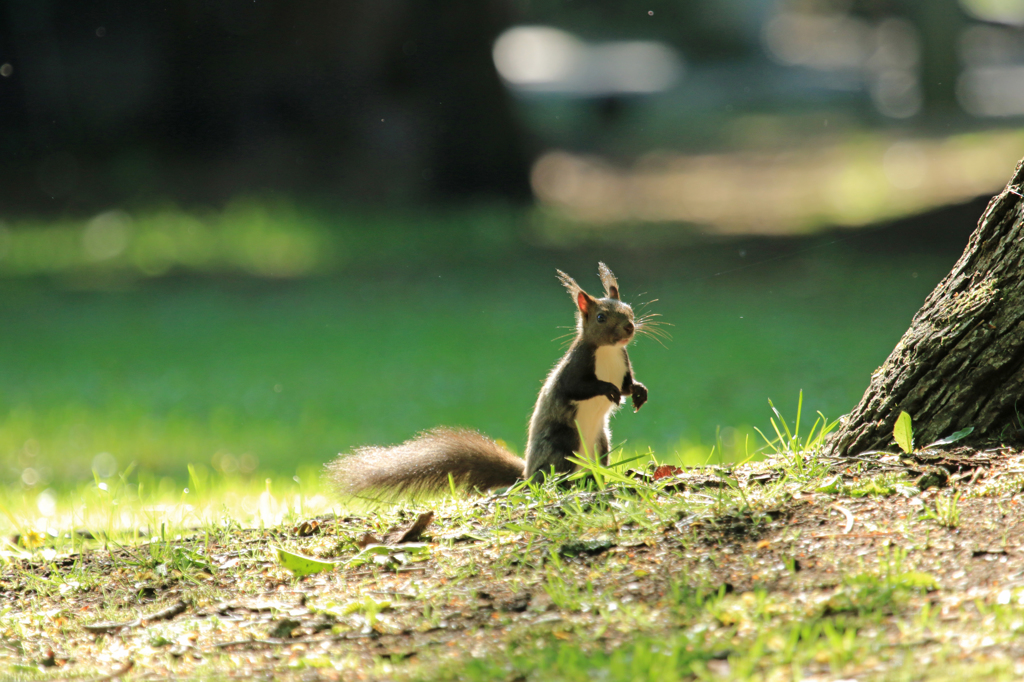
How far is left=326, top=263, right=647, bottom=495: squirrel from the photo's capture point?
4195 millimetres

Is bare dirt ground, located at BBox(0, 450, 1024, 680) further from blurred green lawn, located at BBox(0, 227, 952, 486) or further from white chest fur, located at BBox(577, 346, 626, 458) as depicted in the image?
blurred green lawn, located at BBox(0, 227, 952, 486)

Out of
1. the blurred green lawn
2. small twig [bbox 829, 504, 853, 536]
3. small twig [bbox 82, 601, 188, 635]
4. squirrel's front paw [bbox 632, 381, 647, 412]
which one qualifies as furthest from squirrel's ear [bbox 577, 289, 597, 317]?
small twig [bbox 82, 601, 188, 635]

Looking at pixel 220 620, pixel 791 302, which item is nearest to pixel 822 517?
pixel 220 620

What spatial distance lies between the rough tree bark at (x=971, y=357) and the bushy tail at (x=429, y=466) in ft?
5.06

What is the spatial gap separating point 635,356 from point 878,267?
4278mm

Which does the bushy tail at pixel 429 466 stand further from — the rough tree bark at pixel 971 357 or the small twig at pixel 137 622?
the rough tree bark at pixel 971 357

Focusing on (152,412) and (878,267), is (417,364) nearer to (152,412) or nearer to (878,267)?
(152,412)

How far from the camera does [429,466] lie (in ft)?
13.9

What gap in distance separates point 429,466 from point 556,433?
571mm

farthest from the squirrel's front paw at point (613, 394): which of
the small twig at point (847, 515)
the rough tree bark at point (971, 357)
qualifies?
the small twig at point (847, 515)

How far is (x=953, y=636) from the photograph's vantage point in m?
2.27

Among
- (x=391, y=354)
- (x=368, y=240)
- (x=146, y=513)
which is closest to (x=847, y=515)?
(x=146, y=513)

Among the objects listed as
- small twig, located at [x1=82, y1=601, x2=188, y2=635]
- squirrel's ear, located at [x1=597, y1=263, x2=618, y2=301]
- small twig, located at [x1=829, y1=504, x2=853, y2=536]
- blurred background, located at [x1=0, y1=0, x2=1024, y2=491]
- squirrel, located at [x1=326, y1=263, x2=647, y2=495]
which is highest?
blurred background, located at [x1=0, y1=0, x2=1024, y2=491]

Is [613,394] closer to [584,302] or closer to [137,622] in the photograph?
[584,302]
